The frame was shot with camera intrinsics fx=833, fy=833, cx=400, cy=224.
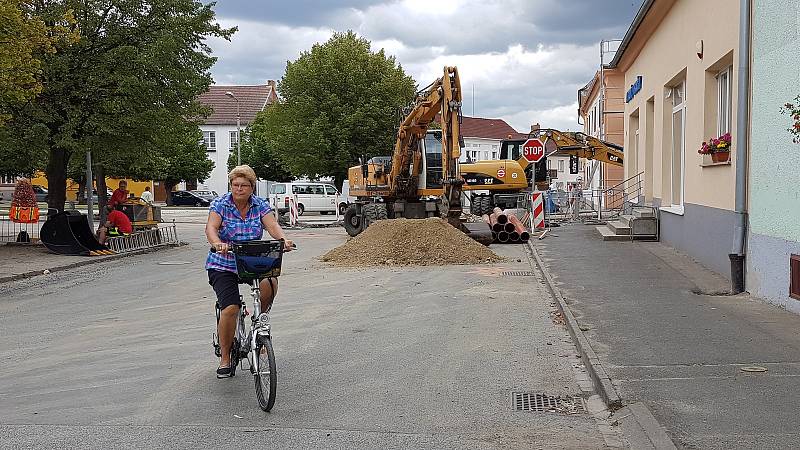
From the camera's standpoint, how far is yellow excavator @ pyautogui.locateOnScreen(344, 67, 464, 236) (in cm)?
2366

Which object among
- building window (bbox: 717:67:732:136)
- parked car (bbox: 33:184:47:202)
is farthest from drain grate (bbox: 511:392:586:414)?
parked car (bbox: 33:184:47:202)

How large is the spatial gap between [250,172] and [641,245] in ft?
44.1

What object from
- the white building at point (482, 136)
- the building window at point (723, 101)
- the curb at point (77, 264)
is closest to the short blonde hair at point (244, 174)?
the building window at point (723, 101)

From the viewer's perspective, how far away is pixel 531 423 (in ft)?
19.1

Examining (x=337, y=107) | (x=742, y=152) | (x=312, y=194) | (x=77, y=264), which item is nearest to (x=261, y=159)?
(x=337, y=107)

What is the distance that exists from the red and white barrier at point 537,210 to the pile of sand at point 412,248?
18.9 ft

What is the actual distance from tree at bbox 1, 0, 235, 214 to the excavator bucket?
65.2 inches

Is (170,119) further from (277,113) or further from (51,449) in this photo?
(277,113)

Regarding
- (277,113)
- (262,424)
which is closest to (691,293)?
(262,424)

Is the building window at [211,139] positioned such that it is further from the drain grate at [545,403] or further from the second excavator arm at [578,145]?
the drain grate at [545,403]

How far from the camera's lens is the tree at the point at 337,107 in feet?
149

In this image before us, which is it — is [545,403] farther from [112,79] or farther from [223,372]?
[112,79]

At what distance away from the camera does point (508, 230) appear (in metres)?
22.8

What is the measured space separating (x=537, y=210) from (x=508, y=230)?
2.40 m
